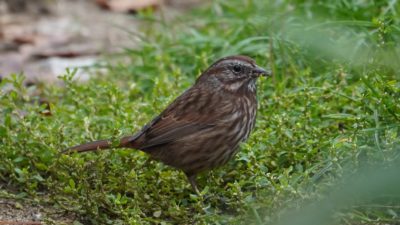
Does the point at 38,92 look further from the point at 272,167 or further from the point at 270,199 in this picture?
the point at 270,199

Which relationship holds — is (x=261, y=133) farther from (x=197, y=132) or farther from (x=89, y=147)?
(x=89, y=147)

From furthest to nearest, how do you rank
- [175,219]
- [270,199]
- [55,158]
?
[55,158]
[175,219]
[270,199]

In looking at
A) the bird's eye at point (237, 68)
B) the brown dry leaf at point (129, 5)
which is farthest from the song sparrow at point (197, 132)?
the brown dry leaf at point (129, 5)

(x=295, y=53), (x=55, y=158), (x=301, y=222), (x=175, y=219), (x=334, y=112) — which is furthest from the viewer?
(x=295, y=53)

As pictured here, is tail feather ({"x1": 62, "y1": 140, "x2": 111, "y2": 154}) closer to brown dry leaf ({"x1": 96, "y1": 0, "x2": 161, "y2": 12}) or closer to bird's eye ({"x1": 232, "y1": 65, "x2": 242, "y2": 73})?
bird's eye ({"x1": 232, "y1": 65, "x2": 242, "y2": 73})

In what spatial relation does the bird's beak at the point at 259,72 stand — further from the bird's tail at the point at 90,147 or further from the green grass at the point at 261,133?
the bird's tail at the point at 90,147

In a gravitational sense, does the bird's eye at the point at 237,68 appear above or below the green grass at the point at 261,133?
above

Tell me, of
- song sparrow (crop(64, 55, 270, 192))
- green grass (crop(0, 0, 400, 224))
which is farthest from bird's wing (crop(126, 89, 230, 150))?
green grass (crop(0, 0, 400, 224))

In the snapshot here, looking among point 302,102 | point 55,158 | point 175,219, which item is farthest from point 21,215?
point 302,102
